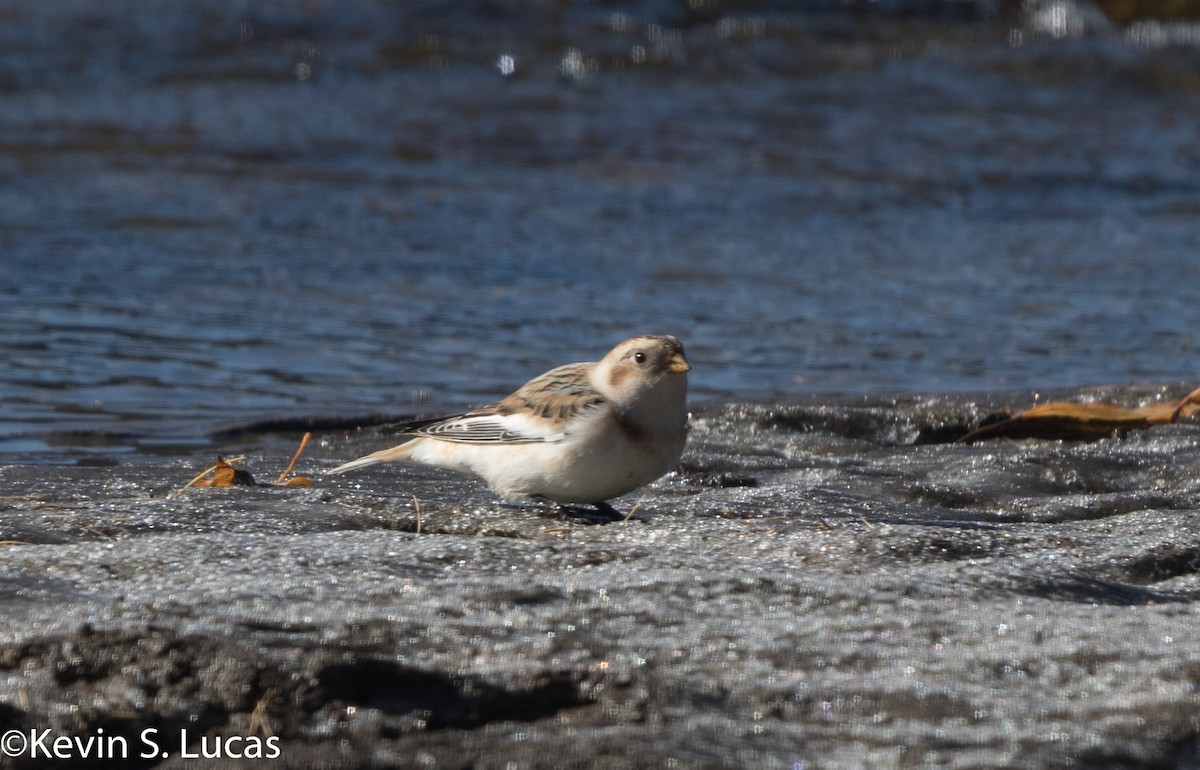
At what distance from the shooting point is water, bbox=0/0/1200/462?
307 inches

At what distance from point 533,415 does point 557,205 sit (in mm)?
8193

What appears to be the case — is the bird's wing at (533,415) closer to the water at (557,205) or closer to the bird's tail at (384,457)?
the bird's tail at (384,457)

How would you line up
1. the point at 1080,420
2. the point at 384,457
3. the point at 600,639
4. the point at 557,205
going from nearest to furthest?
the point at 600,639, the point at 384,457, the point at 1080,420, the point at 557,205

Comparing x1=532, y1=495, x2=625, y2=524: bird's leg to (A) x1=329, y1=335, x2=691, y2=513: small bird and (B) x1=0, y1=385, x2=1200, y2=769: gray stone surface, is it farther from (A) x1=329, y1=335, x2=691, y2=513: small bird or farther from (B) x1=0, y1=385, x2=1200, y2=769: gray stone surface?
(B) x1=0, y1=385, x2=1200, y2=769: gray stone surface

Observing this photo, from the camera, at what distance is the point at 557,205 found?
40.2 ft

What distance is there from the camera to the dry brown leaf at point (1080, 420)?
5.69 metres

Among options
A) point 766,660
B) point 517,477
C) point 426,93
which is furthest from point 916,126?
point 766,660

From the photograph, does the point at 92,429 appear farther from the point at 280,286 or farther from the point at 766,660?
the point at 766,660

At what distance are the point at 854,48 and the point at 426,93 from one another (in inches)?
196

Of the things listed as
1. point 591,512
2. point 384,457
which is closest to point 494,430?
point 591,512

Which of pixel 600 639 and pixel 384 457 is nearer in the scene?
pixel 600 639

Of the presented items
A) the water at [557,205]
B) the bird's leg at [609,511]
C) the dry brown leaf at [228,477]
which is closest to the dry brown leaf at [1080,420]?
the water at [557,205]

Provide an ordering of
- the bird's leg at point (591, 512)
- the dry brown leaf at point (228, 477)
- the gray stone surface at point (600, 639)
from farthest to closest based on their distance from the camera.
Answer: the dry brown leaf at point (228, 477)
the bird's leg at point (591, 512)
the gray stone surface at point (600, 639)

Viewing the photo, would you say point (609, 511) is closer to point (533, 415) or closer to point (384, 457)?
point (533, 415)
